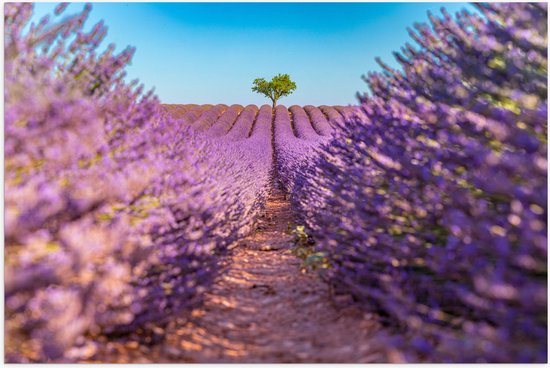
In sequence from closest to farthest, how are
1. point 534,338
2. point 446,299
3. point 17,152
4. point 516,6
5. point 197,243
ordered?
point 534,338
point 17,152
point 446,299
point 516,6
point 197,243

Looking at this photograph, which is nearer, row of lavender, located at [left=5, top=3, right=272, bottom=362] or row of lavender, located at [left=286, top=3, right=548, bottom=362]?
row of lavender, located at [left=286, top=3, right=548, bottom=362]

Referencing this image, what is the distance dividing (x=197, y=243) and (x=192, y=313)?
40 centimetres

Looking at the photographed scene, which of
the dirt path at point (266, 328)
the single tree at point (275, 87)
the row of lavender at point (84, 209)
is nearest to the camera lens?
the row of lavender at point (84, 209)

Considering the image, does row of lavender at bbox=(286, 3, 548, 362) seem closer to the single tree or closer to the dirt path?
the dirt path

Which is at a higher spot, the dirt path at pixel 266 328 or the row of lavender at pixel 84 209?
the row of lavender at pixel 84 209

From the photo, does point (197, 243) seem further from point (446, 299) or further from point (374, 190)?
point (446, 299)

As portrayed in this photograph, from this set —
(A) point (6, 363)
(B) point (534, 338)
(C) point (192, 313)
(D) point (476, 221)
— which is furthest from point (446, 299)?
(A) point (6, 363)

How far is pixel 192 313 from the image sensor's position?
292 centimetres

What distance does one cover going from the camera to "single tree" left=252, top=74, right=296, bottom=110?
3935 cm

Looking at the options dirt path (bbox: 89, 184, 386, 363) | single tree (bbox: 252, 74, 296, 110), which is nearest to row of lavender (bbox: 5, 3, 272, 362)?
dirt path (bbox: 89, 184, 386, 363)

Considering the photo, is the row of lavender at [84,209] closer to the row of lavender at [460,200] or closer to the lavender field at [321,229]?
the lavender field at [321,229]

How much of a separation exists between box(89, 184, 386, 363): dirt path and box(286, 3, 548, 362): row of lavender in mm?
182

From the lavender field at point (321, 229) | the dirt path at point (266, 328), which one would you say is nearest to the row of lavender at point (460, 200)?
the lavender field at point (321, 229)

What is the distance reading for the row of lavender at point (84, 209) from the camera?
1.69 metres
